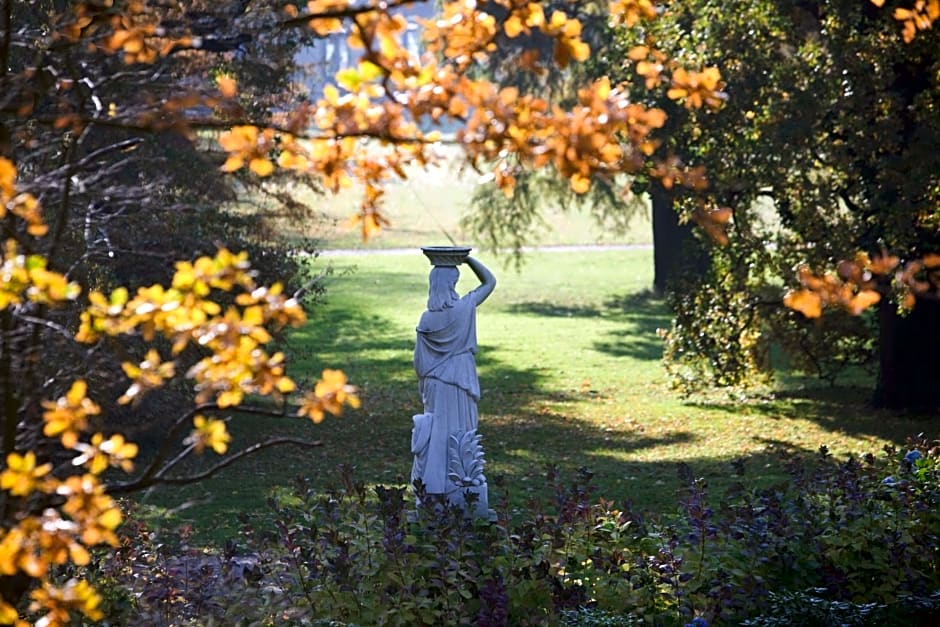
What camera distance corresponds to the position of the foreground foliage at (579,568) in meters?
6.21

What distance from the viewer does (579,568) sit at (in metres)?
7.00

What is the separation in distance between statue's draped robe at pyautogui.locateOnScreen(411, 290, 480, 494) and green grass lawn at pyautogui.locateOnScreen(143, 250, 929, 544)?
0.87 meters

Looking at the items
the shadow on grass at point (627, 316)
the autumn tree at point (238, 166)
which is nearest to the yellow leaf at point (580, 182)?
the autumn tree at point (238, 166)

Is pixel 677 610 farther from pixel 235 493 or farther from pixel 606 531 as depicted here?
pixel 235 493

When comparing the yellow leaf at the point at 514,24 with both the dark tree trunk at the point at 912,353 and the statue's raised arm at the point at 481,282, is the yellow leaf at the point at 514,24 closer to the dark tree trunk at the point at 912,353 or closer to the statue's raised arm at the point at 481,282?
the statue's raised arm at the point at 481,282

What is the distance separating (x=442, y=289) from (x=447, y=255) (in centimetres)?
25

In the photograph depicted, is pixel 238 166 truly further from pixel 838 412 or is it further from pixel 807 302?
pixel 838 412

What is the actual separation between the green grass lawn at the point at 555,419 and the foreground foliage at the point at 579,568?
36.8 inches

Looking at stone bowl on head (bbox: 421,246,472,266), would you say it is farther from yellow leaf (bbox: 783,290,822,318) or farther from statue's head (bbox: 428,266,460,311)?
yellow leaf (bbox: 783,290,822,318)

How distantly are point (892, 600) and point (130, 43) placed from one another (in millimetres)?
4800

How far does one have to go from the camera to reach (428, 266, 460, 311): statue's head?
866 cm

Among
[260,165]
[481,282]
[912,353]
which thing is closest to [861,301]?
[260,165]

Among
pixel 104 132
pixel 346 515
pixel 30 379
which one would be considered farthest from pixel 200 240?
pixel 30 379

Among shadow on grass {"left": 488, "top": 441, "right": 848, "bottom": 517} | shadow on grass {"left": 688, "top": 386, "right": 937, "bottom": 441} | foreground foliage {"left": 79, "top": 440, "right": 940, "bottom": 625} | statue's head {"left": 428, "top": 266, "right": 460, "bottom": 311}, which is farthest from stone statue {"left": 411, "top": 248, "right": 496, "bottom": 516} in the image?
shadow on grass {"left": 688, "top": 386, "right": 937, "bottom": 441}
